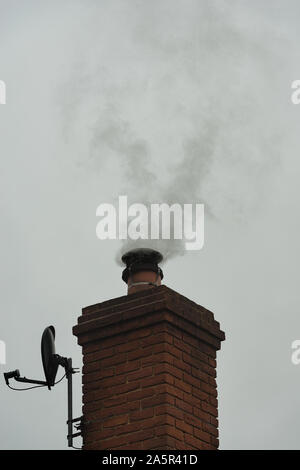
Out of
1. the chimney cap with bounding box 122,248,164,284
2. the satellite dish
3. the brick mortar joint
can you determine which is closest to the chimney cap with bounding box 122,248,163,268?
the chimney cap with bounding box 122,248,164,284

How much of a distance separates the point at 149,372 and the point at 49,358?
79 centimetres

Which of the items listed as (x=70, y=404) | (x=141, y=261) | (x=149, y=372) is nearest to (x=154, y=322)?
(x=149, y=372)

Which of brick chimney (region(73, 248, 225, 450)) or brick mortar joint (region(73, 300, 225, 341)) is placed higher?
brick mortar joint (region(73, 300, 225, 341))

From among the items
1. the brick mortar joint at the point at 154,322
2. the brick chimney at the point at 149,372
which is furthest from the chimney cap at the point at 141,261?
the brick mortar joint at the point at 154,322

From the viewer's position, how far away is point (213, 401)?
814 centimetres

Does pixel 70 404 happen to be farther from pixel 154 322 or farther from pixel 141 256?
pixel 141 256

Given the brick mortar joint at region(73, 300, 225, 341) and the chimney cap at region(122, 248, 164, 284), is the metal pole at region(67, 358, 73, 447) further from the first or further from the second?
the chimney cap at region(122, 248, 164, 284)

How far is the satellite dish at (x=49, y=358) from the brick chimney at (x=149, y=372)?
0.22 m

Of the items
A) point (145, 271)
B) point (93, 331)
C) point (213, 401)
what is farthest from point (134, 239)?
point (213, 401)

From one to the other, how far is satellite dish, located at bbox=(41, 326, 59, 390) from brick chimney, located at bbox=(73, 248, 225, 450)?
22 cm

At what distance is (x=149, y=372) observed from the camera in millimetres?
7781

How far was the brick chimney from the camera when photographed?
7.65 metres

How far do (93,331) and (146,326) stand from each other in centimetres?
45
